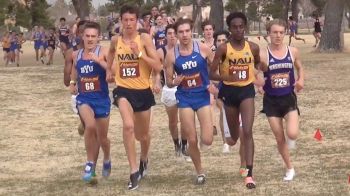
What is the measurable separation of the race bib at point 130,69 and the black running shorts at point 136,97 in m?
0.17

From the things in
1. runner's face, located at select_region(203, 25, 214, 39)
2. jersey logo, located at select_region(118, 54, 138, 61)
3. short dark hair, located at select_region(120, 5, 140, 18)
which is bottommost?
jersey logo, located at select_region(118, 54, 138, 61)

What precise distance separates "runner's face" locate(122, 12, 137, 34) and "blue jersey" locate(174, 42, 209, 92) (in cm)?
60

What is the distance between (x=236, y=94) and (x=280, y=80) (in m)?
0.54

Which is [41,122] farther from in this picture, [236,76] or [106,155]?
[236,76]

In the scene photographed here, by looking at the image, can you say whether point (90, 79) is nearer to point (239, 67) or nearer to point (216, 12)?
point (239, 67)

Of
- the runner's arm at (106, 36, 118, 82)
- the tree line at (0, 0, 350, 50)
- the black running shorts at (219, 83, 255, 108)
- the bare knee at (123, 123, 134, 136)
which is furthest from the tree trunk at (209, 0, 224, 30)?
the bare knee at (123, 123, 134, 136)

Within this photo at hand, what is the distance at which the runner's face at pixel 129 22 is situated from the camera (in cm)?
832

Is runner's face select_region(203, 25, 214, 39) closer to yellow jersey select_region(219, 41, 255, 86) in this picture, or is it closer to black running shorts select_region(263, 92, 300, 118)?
yellow jersey select_region(219, 41, 255, 86)

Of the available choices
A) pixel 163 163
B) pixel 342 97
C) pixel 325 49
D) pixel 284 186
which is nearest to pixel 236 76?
pixel 284 186

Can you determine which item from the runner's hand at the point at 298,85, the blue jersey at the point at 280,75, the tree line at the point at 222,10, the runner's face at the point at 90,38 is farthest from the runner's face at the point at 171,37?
the tree line at the point at 222,10

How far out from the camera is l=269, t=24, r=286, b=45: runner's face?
8.39 m

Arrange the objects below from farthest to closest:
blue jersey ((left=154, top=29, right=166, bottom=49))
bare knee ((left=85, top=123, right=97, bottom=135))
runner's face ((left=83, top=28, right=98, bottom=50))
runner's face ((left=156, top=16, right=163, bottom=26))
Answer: runner's face ((left=156, top=16, right=163, bottom=26)), blue jersey ((left=154, top=29, right=166, bottom=49)), runner's face ((left=83, top=28, right=98, bottom=50)), bare knee ((left=85, top=123, right=97, bottom=135))

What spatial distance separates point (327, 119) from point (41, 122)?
5525 mm

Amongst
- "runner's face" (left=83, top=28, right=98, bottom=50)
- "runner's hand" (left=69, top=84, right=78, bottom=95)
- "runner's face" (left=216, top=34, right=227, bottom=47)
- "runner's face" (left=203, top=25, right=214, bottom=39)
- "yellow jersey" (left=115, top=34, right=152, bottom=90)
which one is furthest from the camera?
"runner's face" (left=203, top=25, right=214, bottom=39)
